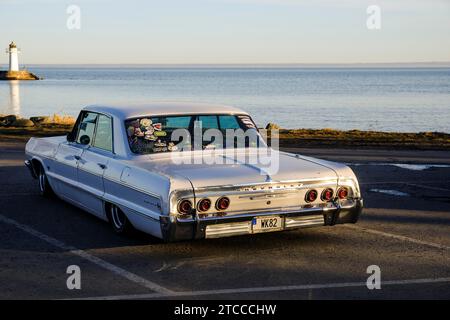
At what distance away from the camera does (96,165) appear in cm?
847

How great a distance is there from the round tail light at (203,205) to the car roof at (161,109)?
185cm

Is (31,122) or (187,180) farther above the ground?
(187,180)

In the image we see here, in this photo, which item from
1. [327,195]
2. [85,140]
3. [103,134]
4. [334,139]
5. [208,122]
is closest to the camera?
[327,195]

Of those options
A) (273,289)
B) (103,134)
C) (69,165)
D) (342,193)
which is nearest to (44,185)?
(69,165)

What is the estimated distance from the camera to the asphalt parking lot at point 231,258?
614cm

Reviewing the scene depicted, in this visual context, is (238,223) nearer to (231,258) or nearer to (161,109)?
(231,258)

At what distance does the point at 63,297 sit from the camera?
5.95 m

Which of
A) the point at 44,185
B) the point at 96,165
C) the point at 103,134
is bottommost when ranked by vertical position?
the point at 44,185

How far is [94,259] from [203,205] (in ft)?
4.07

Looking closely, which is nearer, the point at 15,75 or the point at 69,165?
the point at 69,165

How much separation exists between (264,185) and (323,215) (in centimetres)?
80

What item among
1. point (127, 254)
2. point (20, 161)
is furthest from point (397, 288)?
point (20, 161)
